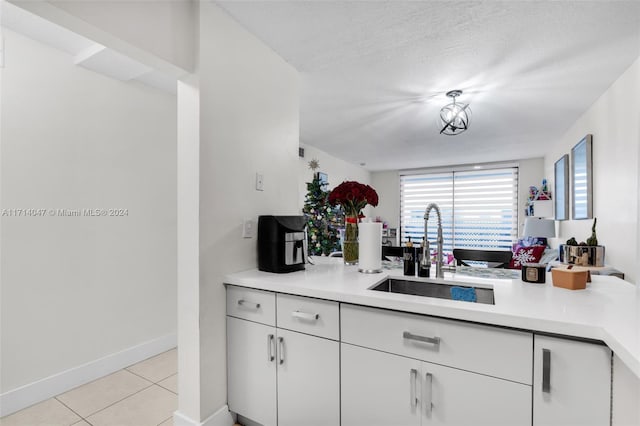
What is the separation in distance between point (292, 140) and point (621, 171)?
2.52 metres

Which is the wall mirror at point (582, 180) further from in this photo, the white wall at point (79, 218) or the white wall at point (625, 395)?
the white wall at point (79, 218)

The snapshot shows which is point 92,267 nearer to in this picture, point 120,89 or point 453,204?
point 120,89

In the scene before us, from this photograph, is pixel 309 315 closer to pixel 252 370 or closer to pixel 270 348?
→ pixel 270 348

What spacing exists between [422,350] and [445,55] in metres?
1.94

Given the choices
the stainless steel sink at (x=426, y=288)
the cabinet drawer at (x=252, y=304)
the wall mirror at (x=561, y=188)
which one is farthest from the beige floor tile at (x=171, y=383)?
the wall mirror at (x=561, y=188)

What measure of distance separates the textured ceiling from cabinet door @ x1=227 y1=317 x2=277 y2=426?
1.74m

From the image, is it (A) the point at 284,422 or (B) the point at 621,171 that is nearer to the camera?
(A) the point at 284,422

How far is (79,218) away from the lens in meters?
2.20

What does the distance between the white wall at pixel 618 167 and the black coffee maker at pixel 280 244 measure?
230cm

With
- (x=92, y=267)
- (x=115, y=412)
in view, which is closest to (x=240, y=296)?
(x=115, y=412)

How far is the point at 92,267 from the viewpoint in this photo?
7.42 ft

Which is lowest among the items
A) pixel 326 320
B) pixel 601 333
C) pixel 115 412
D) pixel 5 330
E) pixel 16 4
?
pixel 115 412

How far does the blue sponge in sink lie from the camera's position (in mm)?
1439

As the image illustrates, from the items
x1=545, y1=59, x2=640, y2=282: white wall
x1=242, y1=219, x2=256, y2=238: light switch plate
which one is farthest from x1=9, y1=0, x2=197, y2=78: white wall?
x1=545, y1=59, x2=640, y2=282: white wall
